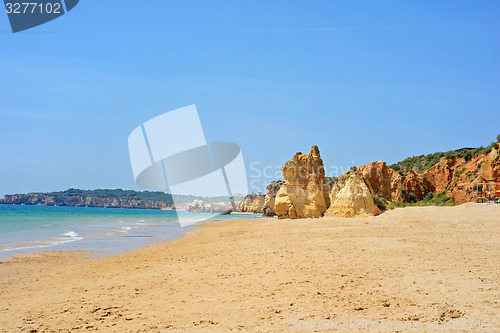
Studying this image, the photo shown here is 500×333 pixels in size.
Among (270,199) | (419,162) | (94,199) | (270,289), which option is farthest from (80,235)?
(94,199)

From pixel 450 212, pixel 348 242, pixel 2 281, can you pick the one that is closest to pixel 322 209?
pixel 450 212

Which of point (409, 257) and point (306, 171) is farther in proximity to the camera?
point (306, 171)

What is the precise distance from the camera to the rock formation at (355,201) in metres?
25.2

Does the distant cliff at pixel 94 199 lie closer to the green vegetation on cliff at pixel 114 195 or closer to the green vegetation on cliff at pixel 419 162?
the green vegetation on cliff at pixel 114 195

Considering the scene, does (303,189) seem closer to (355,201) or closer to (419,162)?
(355,201)

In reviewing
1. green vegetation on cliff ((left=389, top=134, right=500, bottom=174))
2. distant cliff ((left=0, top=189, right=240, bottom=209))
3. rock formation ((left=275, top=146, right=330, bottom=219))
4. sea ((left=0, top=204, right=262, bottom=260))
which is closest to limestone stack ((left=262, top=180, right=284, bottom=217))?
green vegetation on cliff ((left=389, top=134, right=500, bottom=174))

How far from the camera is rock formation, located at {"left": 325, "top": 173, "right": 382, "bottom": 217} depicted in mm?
25172

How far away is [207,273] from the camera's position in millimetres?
8305

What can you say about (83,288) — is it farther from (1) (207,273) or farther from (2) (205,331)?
(2) (205,331)

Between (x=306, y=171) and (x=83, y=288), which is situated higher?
(x=306, y=171)

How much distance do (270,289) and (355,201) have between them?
802 inches

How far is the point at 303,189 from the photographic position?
34.2 meters

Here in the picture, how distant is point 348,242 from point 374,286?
17.4 feet

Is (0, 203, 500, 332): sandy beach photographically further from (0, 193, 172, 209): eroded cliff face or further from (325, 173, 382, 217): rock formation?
(0, 193, 172, 209): eroded cliff face
